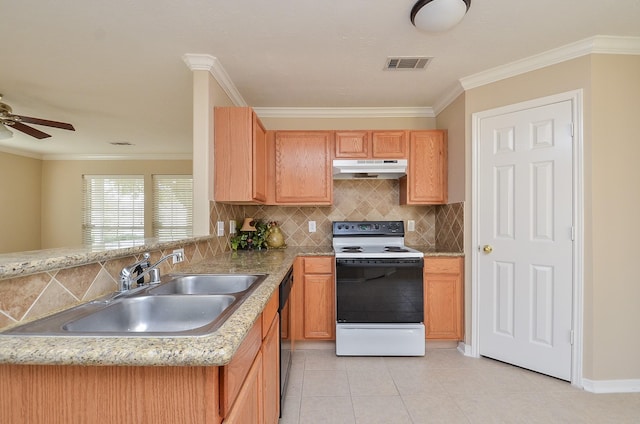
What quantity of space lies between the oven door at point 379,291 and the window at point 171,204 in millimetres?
4033

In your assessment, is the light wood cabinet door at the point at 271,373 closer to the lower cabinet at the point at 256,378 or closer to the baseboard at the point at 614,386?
the lower cabinet at the point at 256,378

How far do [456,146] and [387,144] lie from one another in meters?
0.63

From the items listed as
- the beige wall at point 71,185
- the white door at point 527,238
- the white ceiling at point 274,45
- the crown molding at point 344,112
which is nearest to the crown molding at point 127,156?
the beige wall at point 71,185

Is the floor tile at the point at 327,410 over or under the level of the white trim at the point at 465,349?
under

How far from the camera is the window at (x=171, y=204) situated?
5.45 metres

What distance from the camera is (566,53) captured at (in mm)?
1998

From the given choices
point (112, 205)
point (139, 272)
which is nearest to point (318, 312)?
point (139, 272)

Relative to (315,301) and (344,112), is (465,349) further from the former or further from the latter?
(344,112)

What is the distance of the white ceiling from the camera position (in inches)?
64.0

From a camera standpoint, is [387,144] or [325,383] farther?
[387,144]

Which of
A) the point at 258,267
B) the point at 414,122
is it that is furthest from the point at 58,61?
the point at 414,122

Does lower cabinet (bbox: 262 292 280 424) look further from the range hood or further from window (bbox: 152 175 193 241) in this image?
window (bbox: 152 175 193 241)

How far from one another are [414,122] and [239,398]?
3.02 metres

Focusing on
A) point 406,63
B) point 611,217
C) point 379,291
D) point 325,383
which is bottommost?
point 325,383
